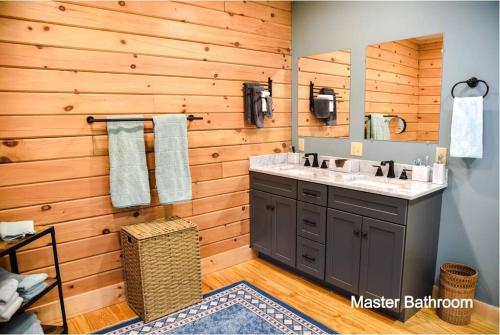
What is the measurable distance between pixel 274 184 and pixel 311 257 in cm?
67

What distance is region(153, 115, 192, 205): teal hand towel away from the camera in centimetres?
253

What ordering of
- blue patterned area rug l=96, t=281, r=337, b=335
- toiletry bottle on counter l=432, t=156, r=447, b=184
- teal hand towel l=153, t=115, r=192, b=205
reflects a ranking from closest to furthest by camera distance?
blue patterned area rug l=96, t=281, r=337, b=335, toiletry bottle on counter l=432, t=156, r=447, b=184, teal hand towel l=153, t=115, r=192, b=205

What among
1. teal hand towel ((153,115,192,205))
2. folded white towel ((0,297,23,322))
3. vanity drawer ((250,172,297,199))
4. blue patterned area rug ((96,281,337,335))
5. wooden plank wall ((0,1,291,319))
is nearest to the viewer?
folded white towel ((0,297,23,322))

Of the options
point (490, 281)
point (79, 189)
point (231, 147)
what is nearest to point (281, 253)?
point (231, 147)

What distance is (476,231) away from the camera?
7.59ft

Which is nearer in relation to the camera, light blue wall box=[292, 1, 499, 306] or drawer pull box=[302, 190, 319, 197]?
light blue wall box=[292, 1, 499, 306]

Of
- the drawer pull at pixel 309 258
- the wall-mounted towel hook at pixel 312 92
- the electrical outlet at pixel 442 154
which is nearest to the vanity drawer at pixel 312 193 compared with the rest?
the drawer pull at pixel 309 258

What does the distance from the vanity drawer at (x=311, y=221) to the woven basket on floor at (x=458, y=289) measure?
85 centimetres

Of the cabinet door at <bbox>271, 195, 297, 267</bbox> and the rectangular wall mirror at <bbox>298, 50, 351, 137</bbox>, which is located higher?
the rectangular wall mirror at <bbox>298, 50, 351, 137</bbox>

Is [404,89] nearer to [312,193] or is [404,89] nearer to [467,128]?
[467,128]

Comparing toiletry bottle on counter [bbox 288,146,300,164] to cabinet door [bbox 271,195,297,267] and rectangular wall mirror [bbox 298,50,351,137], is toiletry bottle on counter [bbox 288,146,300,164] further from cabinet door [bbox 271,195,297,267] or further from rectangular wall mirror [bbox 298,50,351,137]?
cabinet door [bbox 271,195,297,267]

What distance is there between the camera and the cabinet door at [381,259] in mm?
2189

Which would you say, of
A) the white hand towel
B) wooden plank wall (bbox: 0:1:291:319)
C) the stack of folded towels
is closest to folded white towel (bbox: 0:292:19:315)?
the stack of folded towels

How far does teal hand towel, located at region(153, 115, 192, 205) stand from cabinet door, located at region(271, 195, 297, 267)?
0.80 m
